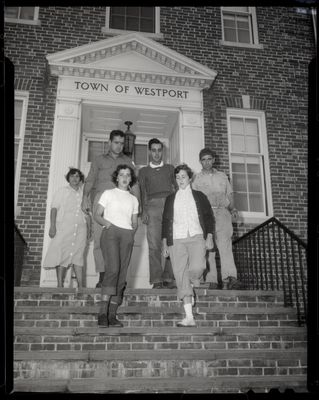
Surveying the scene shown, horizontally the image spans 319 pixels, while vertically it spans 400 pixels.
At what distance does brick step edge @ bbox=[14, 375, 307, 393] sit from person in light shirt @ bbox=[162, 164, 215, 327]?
31.5 inches

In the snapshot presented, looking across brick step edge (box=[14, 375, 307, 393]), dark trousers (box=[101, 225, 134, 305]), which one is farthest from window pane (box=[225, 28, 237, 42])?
brick step edge (box=[14, 375, 307, 393])

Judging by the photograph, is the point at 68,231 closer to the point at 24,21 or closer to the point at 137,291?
the point at 137,291

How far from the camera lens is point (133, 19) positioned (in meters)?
8.27

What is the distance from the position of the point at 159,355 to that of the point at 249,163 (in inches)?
195

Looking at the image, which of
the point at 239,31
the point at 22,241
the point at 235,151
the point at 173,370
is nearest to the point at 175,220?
the point at 173,370

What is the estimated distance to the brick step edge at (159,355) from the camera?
3.54 m

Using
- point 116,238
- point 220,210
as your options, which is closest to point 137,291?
point 116,238

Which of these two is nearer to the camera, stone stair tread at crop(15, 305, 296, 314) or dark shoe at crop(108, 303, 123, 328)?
dark shoe at crop(108, 303, 123, 328)

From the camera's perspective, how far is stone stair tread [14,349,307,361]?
354 cm

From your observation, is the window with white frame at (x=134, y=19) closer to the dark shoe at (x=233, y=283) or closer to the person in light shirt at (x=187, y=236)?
the person in light shirt at (x=187, y=236)

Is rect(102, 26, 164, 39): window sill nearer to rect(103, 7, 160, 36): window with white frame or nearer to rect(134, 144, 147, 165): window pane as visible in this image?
rect(103, 7, 160, 36): window with white frame
